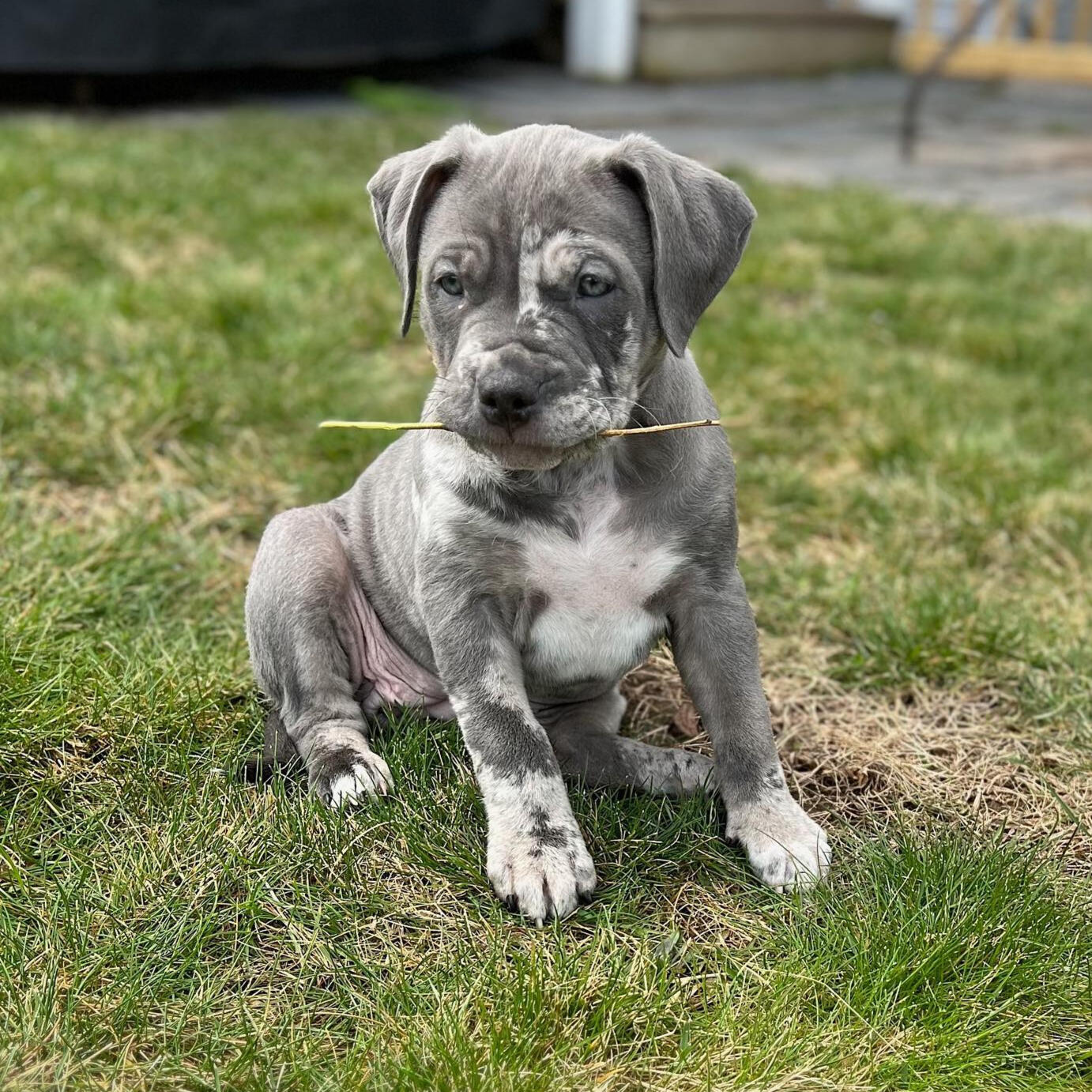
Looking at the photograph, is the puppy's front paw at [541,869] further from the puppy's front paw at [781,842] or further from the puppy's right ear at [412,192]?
the puppy's right ear at [412,192]

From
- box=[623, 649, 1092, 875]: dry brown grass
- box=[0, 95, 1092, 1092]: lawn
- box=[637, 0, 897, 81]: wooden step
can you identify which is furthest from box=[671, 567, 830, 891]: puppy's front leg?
box=[637, 0, 897, 81]: wooden step

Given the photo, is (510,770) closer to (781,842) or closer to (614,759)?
(614,759)

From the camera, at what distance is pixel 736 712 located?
10.3 feet

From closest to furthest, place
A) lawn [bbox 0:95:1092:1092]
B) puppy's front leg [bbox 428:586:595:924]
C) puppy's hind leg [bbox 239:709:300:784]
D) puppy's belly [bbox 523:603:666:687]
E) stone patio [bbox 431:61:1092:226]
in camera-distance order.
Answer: lawn [bbox 0:95:1092:1092], puppy's front leg [bbox 428:586:595:924], puppy's belly [bbox 523:603:666:687], puppy's hind leg [bbox 239:709:300:784], stone patio [bbox 431:61:1092:226]

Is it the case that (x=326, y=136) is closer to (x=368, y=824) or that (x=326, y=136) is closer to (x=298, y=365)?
(x=298, y=365)

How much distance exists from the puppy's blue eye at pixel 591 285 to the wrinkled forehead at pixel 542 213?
0.06 meters

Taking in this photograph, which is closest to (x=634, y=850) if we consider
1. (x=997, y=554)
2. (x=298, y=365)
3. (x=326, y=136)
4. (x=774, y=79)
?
(x=997, y=554)

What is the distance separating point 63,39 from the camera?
1070 cm

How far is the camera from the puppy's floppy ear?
2.98m

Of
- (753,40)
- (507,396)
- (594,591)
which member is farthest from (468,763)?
(753,40)

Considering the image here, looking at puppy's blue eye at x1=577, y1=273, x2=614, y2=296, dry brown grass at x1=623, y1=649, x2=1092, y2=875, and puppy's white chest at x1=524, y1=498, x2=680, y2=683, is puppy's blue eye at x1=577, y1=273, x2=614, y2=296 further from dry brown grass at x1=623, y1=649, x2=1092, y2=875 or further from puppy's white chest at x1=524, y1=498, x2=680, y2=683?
dry brown grass at x1=623, y1=649, x2=1092, y2=875

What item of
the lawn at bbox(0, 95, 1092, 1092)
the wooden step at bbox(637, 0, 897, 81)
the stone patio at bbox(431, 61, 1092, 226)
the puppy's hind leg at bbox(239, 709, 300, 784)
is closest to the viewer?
the lawn at bbox(0, 95, 1092, 1092)

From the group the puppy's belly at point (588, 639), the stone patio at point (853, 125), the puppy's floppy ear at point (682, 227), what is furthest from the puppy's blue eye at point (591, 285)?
the stone patio at point (853, 125)

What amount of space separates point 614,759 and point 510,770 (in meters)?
0.47
